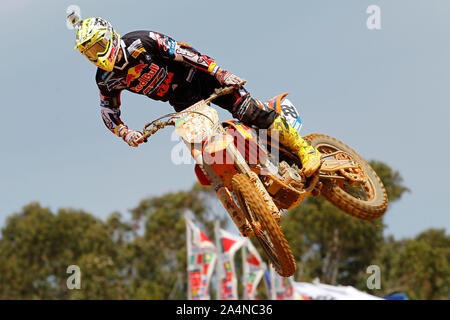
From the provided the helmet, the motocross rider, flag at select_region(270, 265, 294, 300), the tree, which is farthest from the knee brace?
the tree

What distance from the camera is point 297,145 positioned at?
10.6 metres

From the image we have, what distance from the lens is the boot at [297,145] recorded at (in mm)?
10406

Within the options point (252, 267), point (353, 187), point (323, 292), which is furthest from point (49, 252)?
point (353, 187)

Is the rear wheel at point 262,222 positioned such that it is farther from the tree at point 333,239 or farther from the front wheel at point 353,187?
the tree at point 333,239

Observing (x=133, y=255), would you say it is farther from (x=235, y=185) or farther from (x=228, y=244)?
(x=235, y=185)

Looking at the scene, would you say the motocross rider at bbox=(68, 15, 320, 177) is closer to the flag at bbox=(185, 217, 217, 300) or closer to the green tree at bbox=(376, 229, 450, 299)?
the flag at bbox=(185, 217, 217, 300)

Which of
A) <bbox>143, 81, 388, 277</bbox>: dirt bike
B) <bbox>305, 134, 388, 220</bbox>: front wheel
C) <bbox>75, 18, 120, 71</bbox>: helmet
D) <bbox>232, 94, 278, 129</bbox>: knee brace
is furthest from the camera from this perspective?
<bbox>305, 134, 388, 220</bbox>: front wheel

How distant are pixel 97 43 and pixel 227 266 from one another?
2084 centimetres

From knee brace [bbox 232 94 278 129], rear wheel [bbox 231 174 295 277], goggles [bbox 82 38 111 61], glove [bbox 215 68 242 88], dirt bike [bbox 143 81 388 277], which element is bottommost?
rear wheel [bbox 231 174 295 277]

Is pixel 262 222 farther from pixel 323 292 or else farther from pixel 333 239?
pixel 333 239

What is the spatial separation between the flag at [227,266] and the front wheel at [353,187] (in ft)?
53.4

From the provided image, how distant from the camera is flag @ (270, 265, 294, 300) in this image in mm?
29719

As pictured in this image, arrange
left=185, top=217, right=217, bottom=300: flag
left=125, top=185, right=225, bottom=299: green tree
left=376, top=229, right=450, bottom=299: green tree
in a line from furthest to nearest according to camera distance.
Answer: left=125, top=185, right=225, bottom=299: green tree
left=376, top=229, right=450, bottom=299: green tree
left=185, top=217, right=217, bottom=300: flag
